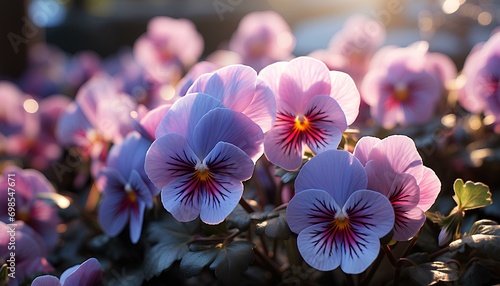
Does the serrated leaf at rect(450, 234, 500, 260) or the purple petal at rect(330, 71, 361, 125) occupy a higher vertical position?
the purple petal at rect(330, 71, 361, 125)

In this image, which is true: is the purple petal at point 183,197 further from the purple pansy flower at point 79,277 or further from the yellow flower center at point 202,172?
the purple pansy flower at point 79,277

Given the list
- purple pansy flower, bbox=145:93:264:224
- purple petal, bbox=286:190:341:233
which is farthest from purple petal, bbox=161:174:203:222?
purple petal, bbox=286:190:341:233

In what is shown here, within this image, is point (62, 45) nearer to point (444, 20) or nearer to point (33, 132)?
point (33, 132)

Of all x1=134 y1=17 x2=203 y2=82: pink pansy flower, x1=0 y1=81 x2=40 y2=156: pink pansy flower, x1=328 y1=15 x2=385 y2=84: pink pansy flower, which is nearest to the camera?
x1=328 y1=15 x2=385 y2=84: pink pansy flower

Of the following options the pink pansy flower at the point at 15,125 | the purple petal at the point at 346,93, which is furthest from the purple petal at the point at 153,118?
the pink pansy flower at the point at 15,125

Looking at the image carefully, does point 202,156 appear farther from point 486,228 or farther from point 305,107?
point 486,228

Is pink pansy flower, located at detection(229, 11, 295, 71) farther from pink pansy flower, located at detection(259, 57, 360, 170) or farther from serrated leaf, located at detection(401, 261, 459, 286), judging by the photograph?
serrated leaf, located at detection(401, 261, 459, 286)

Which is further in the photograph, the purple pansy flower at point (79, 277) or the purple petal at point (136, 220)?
the purple petal at point (136, 220)
